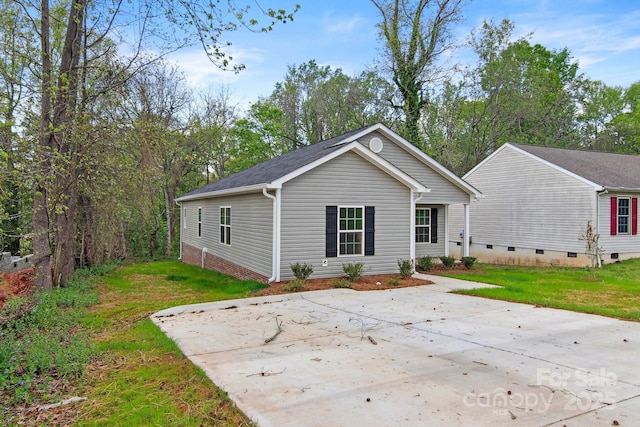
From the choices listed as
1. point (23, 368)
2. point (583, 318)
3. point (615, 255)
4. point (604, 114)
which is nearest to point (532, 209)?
point (615, 255)

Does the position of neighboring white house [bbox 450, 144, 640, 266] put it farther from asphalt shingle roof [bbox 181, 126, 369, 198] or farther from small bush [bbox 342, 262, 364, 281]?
small bush [bbox 342, 262, 364, 281]

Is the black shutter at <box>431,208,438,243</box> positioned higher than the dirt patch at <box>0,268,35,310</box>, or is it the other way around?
the black shutter at <box>431,208,438,243</box>

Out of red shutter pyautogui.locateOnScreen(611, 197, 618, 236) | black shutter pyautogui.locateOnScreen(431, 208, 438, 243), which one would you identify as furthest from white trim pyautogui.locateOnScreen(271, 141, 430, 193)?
red shutter pyautogui.locateOnScreen(611, 197, 618, 236)

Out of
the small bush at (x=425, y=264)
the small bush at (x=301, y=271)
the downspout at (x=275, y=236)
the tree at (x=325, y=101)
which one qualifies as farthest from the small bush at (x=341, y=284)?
the tree at (x=325, y=101)

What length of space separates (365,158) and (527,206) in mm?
10352

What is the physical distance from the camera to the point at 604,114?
39156 millimetres

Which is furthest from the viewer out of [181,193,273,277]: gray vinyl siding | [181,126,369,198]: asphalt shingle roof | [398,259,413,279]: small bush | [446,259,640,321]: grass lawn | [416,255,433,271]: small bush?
[416,255,433,271]: small bush

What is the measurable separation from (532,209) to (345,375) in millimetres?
16659

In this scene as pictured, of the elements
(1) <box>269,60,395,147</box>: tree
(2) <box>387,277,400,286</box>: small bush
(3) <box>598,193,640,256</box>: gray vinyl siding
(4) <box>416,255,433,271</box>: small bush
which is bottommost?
(2) <box>387,277,400,286</box>: small bush

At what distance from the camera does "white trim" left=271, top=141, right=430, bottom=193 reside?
10836 millimetres

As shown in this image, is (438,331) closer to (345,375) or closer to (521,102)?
(345,375)

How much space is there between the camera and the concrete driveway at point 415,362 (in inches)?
147

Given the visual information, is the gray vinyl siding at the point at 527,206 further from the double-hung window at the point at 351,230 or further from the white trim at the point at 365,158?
the double-hung window at the point at 351,230

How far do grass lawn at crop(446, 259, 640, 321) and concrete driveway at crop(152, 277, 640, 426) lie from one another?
0.95m
